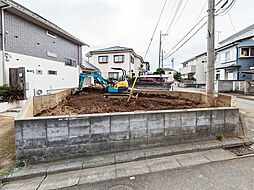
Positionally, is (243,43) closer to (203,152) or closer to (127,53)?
(127,53)

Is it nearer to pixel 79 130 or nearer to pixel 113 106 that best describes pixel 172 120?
pixel 79 130

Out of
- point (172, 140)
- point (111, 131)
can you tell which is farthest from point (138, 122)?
point (172, 140)

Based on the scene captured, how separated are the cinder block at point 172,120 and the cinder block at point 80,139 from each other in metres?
1.69

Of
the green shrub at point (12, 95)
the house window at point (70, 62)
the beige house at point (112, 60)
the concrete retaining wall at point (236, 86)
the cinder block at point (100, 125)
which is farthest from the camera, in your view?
the beige house at point (112, 60)

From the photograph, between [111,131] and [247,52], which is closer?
[111,131]

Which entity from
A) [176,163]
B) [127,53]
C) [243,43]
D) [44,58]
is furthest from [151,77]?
[176,163]

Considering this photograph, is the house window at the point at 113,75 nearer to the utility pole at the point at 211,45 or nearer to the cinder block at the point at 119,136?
the utility pole at the point at 211,45

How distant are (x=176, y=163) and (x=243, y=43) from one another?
686 inches

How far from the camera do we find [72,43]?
13352 millimetres

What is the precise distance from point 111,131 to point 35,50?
9.47 m

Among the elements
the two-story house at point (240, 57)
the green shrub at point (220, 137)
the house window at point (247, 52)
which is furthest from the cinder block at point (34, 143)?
the house window at point (247, 52)

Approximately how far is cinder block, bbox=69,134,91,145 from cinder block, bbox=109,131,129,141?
1.48 feet

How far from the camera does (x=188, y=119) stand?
2977mm

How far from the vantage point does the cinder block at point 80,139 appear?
2477 millimetres
